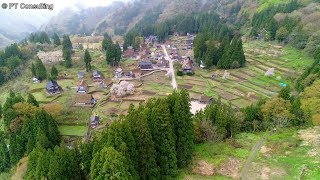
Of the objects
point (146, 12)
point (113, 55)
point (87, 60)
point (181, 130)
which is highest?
point (181, 130)

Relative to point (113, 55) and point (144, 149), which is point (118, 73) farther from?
point (144, 149)

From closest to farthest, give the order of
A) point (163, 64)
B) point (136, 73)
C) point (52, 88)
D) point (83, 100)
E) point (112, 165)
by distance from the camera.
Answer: point (112, 165) → point (83, 100) → point (52, 88) → point (136, 73) → point (163, 64)

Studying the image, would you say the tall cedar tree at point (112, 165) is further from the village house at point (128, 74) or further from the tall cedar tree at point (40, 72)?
the tall cedar tree at point (40, 72)

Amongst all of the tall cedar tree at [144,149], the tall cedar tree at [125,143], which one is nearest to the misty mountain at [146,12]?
the tall cedar tree at [144,149]

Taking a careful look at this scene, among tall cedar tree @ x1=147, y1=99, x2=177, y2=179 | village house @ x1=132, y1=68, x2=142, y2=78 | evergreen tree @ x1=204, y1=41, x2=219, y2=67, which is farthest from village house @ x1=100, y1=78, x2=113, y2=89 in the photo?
tall cedar tree @ x1=147, y1=99, x2=177, y2=179

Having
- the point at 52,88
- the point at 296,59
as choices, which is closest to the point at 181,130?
the point at 52,88

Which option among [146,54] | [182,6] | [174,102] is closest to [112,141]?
[174,102]

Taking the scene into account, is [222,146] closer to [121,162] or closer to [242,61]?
[121,162]
